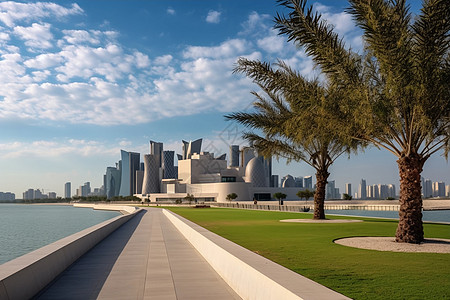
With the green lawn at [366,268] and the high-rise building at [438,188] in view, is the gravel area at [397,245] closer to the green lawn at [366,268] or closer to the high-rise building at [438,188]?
the green lawn at [366,268]

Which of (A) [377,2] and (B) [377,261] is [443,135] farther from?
(B) [377,261]

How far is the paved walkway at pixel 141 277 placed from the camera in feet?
21.1

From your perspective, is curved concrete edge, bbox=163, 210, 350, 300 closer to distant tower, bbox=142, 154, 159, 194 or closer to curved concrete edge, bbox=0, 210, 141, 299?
curved concrete edge, bbox=0, 210, 141, 299

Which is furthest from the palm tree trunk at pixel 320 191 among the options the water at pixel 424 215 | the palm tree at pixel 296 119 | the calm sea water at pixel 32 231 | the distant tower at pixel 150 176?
the distant tower at pixel 150 176

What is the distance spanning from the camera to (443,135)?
42.9ft

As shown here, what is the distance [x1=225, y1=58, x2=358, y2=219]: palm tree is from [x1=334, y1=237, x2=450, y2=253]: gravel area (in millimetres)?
3441

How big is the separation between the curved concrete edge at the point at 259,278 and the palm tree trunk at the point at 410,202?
6.14 meters

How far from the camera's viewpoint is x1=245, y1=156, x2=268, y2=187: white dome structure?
10550 cm

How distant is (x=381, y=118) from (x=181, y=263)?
700 cm

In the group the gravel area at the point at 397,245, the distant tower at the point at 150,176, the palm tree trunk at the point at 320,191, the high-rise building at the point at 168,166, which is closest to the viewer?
the gravel area at the point at 397,245

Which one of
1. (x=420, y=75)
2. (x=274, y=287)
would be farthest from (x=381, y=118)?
(x=274, y=287)

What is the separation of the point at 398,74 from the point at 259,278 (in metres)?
7.91

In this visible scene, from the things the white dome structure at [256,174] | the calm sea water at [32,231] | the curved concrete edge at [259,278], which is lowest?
the calm sea water at [32,231]

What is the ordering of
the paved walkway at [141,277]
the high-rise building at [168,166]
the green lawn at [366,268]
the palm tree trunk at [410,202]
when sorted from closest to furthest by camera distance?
the green lawn at [366,268] → the paved walkway at [141,277] → the palm tree trunk at [410,202] → the high-rise building at [168,166]
